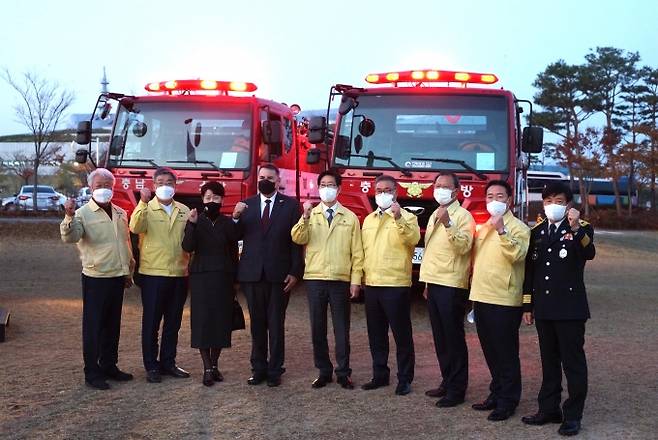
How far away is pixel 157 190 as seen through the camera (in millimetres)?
6738

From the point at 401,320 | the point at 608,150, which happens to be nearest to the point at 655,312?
the point at 401,320

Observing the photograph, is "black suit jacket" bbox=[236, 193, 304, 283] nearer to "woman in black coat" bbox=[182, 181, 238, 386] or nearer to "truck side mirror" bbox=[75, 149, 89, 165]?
"woman in black coat" bbox=[182, 181, 238, 386]

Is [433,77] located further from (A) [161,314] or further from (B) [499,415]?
(B) [499,415]

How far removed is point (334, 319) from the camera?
664cm

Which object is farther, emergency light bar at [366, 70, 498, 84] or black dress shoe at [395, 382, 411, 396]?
emergency light bar at [366, 70, 498, 84]

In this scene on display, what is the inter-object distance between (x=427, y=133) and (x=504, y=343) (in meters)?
4.73

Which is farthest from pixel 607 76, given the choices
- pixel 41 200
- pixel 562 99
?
pixel 41 200

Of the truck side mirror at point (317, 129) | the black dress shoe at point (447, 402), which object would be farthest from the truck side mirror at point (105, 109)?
the black dress shoe at point (447, 402)

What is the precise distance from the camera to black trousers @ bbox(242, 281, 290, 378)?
662 centimetres

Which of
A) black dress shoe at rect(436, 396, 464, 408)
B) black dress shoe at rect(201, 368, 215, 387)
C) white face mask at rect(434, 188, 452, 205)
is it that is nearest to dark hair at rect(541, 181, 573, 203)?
white face mask at rect(434, 188, 452, 205)

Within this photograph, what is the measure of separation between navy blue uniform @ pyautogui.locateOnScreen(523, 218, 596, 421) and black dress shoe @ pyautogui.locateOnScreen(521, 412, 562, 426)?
0.16 metres

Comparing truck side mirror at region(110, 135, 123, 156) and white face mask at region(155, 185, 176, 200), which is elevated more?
truck side mirror at region(110, 135, 123, 156)

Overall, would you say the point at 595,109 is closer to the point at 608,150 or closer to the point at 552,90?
the point at 552,90

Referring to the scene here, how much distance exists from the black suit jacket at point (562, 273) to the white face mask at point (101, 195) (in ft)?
11.2
